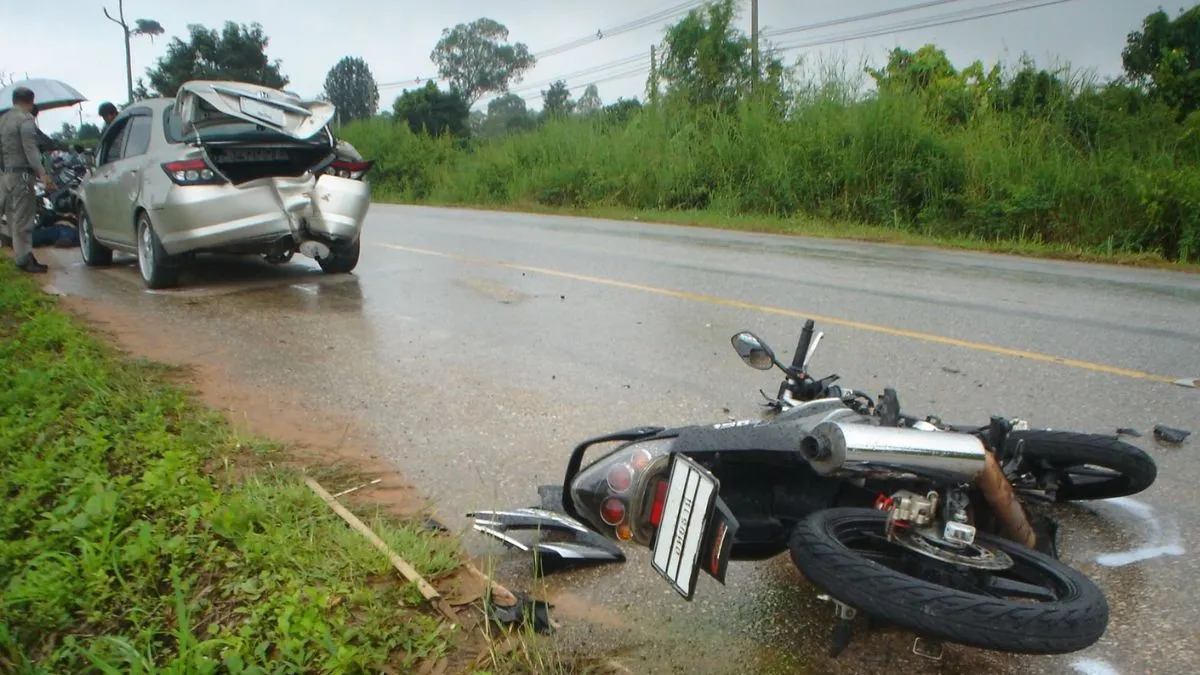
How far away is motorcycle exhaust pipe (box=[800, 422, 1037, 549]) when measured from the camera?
94.3 inches

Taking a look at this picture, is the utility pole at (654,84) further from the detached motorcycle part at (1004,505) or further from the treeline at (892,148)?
the detached motorcycle part at (1004,505)

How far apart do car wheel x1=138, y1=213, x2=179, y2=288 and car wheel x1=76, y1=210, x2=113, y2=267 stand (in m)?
1.63

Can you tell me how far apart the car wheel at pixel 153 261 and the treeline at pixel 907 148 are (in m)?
11.4

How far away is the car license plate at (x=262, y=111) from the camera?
28.2 feet

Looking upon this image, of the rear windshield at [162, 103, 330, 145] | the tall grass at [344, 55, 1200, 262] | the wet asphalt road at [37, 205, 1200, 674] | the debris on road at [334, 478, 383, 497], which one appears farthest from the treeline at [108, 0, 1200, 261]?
the debris on road at [334, 478, 383, 497]

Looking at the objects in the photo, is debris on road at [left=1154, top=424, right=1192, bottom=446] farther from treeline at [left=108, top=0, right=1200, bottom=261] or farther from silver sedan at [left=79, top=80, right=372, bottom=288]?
treeline at [left=108, top=0, right=1200, bottom=261]

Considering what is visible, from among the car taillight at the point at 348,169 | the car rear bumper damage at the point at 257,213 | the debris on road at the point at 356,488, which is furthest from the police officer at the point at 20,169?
the debris on road at the point at 356,488

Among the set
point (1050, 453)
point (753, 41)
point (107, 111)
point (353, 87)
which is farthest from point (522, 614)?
point (353, 87)

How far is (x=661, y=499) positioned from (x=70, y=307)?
6.93 metres

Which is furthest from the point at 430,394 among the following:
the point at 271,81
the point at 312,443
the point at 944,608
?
the point at 271,81

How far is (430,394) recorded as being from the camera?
17.8 ft

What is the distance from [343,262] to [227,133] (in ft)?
6.11

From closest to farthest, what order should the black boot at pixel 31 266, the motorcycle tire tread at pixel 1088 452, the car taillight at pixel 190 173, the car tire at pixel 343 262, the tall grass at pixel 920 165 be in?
the motorcycle tire tread at pixel 1088 452 < the car taillight at pixel 190 173 < the car tire at pixel 343 262 < the black boot at pixel 31 266 < the tall grass at pixel 920 165

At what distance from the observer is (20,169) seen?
9844 millimetres
